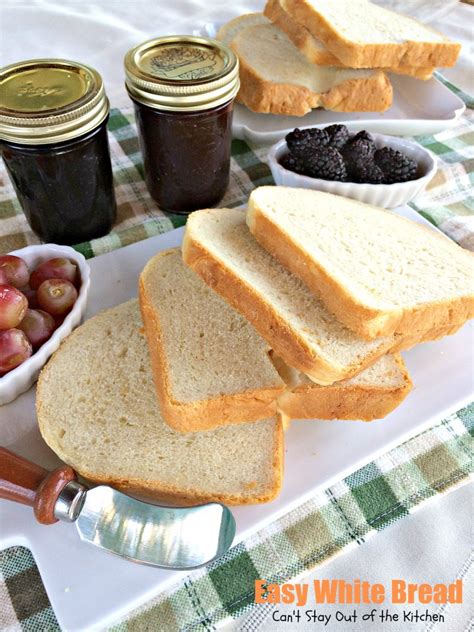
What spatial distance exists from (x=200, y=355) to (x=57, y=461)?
44cm

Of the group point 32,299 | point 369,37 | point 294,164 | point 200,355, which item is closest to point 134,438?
point 200,355

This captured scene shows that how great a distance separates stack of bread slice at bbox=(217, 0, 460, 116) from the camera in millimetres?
2322

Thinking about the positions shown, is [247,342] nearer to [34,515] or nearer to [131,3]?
[34,515]

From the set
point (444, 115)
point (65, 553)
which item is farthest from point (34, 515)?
point (444, 115)

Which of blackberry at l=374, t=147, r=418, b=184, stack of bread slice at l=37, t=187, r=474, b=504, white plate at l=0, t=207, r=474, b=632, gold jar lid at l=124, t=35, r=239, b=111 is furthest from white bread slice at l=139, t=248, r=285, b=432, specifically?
blackberry at l=374, t=147, r=418, b=184

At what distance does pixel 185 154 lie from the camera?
1.89m

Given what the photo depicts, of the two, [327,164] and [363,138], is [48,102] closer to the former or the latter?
[327,164]

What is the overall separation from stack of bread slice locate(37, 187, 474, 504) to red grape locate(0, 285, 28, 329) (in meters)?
0.15

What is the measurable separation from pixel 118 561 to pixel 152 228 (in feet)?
4.02

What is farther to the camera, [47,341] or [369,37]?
[369,37]

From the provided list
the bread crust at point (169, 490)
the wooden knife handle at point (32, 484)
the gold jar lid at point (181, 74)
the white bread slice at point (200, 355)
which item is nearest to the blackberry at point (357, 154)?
the gold jar lid at point (181, 74)

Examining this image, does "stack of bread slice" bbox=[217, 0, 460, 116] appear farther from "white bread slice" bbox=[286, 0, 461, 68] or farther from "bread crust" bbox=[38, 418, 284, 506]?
"bread crust" bbox=[38, 418, 284, 506]

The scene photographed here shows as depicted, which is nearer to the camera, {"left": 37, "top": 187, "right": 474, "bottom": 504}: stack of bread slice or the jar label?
{"left": 37, "top": 187, "right": 474, "bottom": 504}: stack of bread slice

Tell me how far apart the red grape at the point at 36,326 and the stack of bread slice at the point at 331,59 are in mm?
1327
